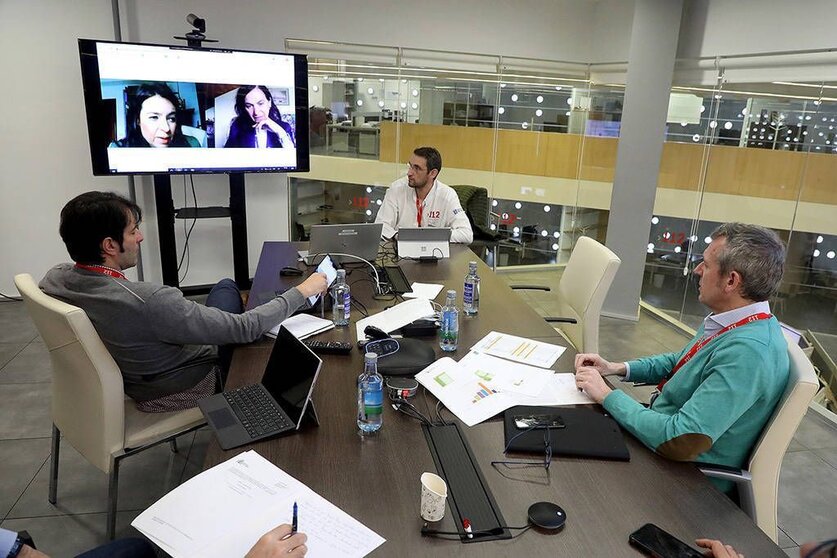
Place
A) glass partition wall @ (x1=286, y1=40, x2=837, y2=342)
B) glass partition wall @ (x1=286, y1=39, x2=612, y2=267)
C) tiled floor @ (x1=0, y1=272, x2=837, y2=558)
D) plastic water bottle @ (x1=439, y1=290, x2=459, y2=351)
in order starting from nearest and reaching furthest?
plastic water bottle @ (x1=439, y1=290, x2=459, y2=351)
tiled floor @ (x1=0, y1=272, x2=837, y2=558)
glass partition wall @ (x1=286, y1=40, x2=837, y2=342)
glass partition wall @ (x1=286, y1=39, x2=612, y2=267)

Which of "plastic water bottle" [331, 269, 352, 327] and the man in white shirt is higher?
the man in white shirt

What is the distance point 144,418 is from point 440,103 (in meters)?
4.46

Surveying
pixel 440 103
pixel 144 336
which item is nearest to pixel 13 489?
pixel 144 336

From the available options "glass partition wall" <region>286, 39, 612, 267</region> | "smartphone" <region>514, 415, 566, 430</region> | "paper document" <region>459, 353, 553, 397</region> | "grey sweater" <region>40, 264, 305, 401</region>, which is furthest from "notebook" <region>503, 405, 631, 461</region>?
"glass partition wall" <region>286, 39, 612, 267</region>

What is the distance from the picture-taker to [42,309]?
1.86 metres

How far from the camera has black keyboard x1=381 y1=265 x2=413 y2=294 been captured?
113 inches

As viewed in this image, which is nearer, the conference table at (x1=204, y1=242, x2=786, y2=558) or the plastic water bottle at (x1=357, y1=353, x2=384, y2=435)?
the conference table at (x1=204, y1=242, x2=786, y2=558)

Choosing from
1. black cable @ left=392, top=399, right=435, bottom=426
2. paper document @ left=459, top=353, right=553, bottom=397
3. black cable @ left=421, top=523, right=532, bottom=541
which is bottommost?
black cable @ left=421, top=523, right=532, bottom=541

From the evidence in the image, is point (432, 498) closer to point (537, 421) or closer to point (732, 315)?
point (537, 421)

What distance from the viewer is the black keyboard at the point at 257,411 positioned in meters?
1.62

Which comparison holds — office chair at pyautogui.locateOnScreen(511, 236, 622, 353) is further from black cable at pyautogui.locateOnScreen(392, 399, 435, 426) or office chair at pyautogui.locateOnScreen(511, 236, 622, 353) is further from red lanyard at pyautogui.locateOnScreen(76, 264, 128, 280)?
red lanyard at pyautogui.locateOnScreen(76, 264, 128, 280)

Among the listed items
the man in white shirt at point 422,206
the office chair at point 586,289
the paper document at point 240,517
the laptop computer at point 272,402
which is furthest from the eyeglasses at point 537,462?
the man in white shirt at point 422,206

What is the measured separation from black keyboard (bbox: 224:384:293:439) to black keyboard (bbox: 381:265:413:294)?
1.15 meters

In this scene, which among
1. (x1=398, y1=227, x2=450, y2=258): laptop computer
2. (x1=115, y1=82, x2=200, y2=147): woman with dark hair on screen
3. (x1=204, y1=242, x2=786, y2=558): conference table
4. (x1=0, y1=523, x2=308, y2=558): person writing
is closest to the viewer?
(x1=0, y1=523, x2=308, y2=558): person writing
